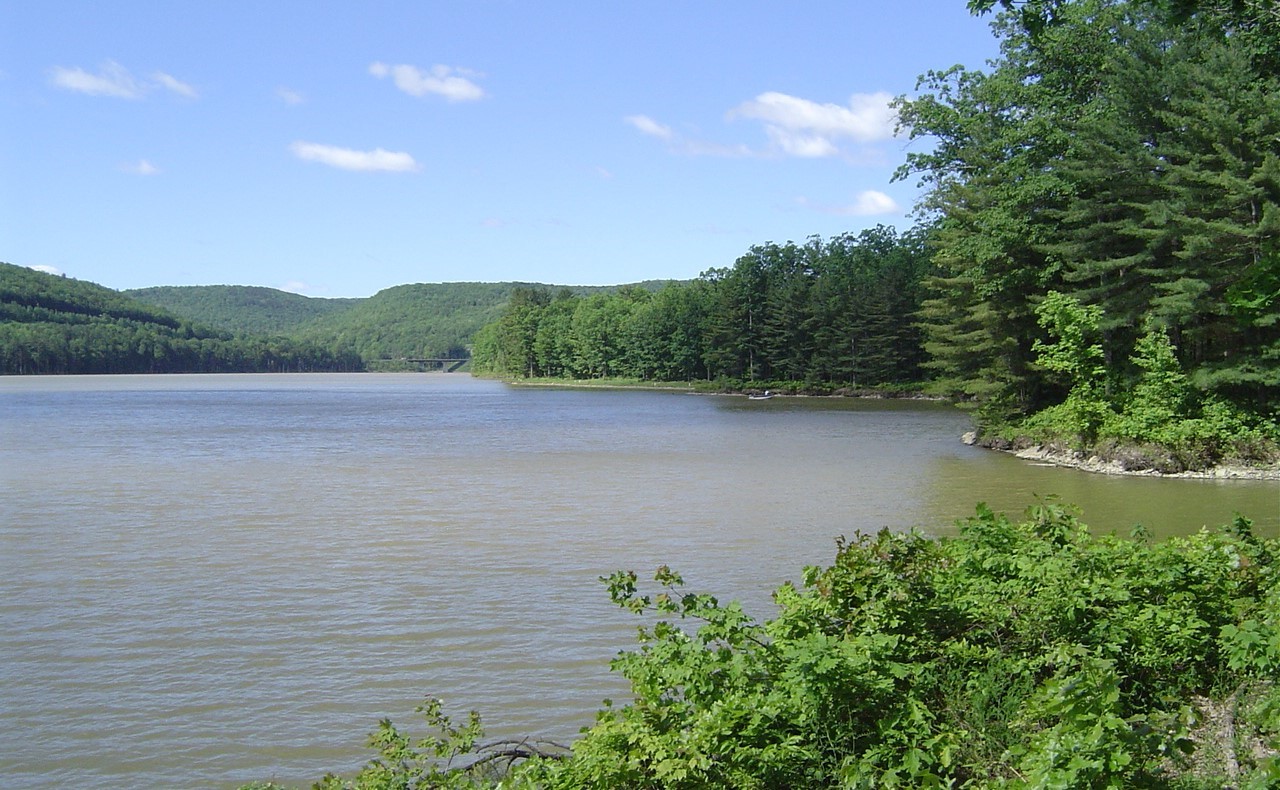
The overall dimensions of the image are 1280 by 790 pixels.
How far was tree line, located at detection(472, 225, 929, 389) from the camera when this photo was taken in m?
83.0

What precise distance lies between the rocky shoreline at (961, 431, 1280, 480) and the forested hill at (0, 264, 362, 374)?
168 metres

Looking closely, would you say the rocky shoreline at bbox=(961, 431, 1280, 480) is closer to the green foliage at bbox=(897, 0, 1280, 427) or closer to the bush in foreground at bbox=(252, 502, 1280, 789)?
the green foliage at bbox=(897, 0, 1280, 427)

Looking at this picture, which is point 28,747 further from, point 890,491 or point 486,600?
point 890,491

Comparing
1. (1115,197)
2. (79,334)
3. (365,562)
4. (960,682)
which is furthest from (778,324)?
(79,334)

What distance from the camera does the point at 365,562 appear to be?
1524 centimetres

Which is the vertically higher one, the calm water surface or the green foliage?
the green foliage

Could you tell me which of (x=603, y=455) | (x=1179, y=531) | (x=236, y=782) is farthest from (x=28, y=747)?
(x=603, y=455)

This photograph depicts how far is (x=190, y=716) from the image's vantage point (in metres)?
8.68

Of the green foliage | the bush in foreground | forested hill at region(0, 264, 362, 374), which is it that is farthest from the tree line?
forested hill at region(0, 264, 362, 374)

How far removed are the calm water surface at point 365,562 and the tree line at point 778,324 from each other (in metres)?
46.8

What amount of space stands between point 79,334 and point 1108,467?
588 ft

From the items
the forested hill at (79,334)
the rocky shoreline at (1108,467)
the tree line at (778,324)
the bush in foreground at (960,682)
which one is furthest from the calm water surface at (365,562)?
the forested hill at (79,334)

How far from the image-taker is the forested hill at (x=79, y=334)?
537 feet

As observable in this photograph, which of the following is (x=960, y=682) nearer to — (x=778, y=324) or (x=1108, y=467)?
(x=1108, y=467)
